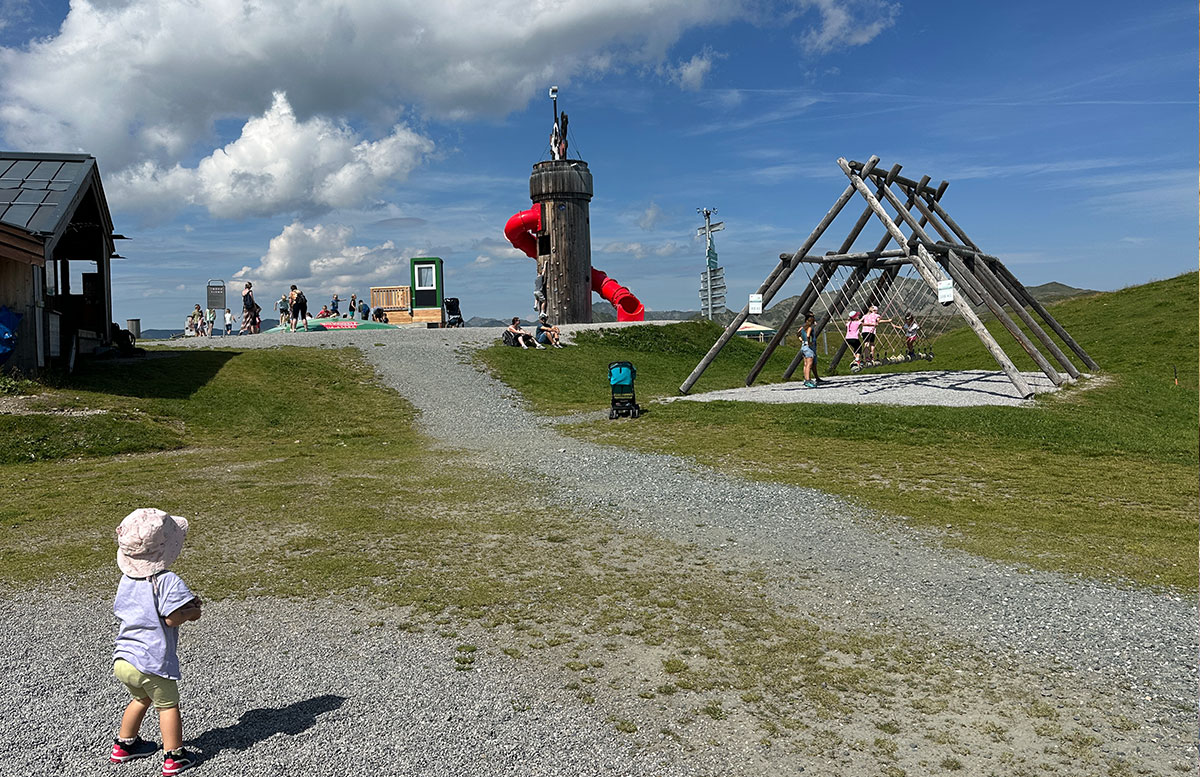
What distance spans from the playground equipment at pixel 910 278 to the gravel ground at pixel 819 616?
9672 mm

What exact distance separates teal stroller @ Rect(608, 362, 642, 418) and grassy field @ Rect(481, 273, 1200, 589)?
47 cm

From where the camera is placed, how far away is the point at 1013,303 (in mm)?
20344

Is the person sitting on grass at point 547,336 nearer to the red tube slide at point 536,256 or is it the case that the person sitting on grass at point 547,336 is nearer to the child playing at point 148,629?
the red tube slide at point 536,256

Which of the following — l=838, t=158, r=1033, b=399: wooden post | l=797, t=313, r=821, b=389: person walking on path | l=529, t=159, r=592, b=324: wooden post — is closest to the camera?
l=838, t=158, r=1033, b=399: wooden post

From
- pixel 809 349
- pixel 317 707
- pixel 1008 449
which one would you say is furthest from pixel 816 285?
pixel 317 707

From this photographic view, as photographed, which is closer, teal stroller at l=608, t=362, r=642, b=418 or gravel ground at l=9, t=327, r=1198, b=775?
gravel ground at l=9, t=327, r=1198, b=775

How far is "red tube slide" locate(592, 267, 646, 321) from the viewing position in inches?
1529

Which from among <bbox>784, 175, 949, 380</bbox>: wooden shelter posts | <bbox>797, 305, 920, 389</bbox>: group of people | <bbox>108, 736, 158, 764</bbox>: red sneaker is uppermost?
<bbox>784, 175, 949, 380</bbox>: wooden shelter posts

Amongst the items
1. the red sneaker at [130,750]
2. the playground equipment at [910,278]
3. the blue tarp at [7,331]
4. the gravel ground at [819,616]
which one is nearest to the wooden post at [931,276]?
the playground equipment at [910,278]

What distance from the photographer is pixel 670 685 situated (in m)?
5.17

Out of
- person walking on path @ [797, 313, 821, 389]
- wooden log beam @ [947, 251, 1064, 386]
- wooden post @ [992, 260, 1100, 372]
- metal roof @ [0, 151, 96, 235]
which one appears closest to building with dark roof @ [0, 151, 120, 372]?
metal roof @ [0, 151, 96, 235]

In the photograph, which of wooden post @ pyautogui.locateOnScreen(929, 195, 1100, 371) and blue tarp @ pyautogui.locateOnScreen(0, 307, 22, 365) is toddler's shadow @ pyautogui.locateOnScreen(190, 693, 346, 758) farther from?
wooden post @ pyautogui.locateOnScreen(929, 195, 1100, 371)

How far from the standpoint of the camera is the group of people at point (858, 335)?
69.4 feet

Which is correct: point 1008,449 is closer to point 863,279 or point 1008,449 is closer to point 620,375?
point 620,375
